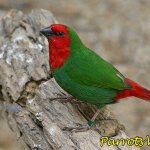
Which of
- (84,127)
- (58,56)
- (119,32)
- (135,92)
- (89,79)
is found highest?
(58,56)

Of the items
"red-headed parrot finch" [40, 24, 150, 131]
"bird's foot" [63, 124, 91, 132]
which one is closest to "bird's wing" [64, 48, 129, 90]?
"red-headed parrot finch" [40, 24, 150, 131]

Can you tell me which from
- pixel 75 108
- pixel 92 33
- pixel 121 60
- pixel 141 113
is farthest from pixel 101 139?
pixel 92 33

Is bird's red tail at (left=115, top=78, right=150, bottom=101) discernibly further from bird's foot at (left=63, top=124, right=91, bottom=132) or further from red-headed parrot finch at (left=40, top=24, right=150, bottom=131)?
bird's foot at (left=63, top=124, right=91, bottom=132)

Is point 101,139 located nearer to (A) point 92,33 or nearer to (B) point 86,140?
(B) point 86,140

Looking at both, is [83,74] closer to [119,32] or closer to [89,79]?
[89,79]

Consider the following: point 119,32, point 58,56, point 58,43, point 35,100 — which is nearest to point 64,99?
point 35,100
